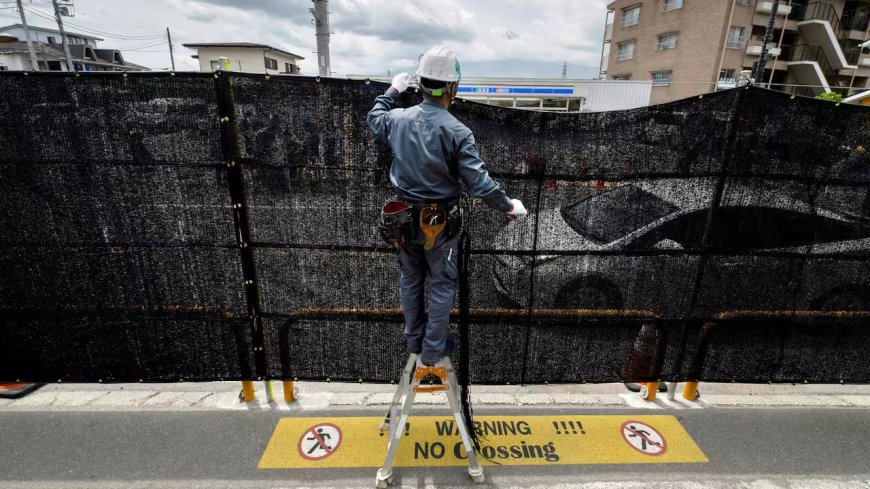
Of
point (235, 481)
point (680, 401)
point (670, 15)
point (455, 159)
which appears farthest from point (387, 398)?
point (670, 15)

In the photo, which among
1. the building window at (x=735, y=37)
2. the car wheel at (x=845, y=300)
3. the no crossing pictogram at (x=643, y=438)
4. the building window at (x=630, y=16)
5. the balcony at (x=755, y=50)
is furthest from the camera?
the building window at (x=630, y=16)

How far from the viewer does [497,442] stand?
3164 mm

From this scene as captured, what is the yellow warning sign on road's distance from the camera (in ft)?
9.82

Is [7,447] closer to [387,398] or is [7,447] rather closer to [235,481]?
[235,481]

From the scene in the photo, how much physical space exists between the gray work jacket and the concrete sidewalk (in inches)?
81.5

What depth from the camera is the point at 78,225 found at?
119 inches

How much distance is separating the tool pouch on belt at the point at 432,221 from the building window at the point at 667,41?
35.0 m

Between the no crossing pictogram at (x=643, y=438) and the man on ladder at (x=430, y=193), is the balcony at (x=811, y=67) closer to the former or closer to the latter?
the no crossing pictogram at (x=643, y=438)

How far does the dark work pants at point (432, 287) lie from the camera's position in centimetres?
257

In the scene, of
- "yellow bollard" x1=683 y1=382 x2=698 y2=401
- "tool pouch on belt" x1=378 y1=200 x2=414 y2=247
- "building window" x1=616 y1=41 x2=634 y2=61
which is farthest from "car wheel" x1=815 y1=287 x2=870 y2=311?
"building window" x1=616 y1=41 x2=634 y2=61

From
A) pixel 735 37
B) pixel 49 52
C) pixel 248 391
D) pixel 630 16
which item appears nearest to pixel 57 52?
pixel 49 52

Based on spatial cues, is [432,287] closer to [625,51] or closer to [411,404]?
[411,404]

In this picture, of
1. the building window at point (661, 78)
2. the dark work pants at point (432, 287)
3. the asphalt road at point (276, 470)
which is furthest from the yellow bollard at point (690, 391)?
the building window at point (661, 78)

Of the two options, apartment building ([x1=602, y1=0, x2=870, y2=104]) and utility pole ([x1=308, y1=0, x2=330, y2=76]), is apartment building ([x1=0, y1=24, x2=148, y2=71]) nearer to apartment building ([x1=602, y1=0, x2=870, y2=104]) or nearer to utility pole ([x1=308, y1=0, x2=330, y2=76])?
utility pole ([x1=308, y1=0, x2=330, y2=76])
